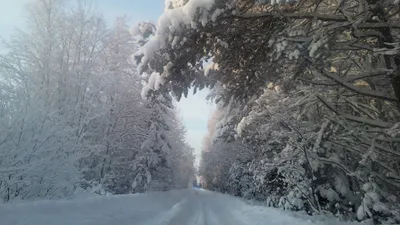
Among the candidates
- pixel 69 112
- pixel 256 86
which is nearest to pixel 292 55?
pixel 256 86

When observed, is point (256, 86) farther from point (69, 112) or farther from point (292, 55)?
point (69, 112)

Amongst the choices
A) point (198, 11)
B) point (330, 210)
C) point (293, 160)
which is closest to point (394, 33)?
point (198, 11)

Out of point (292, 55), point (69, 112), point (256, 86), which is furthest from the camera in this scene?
point (69, 112)

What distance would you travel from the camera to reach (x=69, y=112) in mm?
14305

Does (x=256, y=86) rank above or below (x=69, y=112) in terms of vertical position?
below

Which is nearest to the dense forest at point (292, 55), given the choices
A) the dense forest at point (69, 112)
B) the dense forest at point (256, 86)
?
the dense forest at point (256, 86)

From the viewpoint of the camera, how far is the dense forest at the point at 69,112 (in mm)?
9305

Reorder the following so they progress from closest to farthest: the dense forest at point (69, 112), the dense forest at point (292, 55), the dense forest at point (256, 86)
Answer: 1. the dense forest at point (292, 55)
2. the dense forest at point (256, 86)
3. the dense forest at point (69, 112)

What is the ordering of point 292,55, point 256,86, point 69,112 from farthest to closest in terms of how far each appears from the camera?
1. point 69,112
2. point 256,86
3. point 292,55

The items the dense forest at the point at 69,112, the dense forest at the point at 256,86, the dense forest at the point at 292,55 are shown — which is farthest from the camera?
the dense forest at the point at 69,112

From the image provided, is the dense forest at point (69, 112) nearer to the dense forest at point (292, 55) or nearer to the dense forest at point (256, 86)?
the dense forest at point (256, 86)

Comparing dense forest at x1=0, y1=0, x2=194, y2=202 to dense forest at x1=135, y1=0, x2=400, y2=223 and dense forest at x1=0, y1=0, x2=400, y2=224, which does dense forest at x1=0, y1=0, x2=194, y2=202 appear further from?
dense forest at x1=135, y1=0, x2=400, y2=223

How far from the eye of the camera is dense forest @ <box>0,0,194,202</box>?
9.30 metres

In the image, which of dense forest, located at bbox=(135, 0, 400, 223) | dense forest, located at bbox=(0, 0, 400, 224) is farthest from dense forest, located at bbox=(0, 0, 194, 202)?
dense forest, located at bbox=(135, 0, 400, 223)
